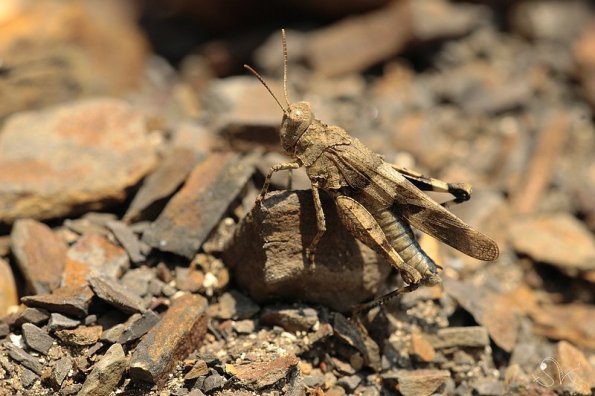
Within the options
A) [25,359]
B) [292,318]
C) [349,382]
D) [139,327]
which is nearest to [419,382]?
[349,382]

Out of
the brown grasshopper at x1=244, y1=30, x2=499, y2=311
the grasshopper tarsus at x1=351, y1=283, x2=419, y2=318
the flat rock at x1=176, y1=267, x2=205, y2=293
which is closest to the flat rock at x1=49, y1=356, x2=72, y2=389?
the flat rock at x1=176, y1=267, x2=205, y2=293

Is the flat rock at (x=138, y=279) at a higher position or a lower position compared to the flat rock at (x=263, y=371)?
higher

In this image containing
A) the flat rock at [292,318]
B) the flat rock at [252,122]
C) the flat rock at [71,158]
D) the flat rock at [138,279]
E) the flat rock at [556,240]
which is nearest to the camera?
the flat rock at [292,318]

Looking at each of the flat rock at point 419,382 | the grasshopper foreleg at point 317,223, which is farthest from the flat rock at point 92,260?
the flat rock at point 419,382

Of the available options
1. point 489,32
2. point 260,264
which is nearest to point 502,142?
point 489,32

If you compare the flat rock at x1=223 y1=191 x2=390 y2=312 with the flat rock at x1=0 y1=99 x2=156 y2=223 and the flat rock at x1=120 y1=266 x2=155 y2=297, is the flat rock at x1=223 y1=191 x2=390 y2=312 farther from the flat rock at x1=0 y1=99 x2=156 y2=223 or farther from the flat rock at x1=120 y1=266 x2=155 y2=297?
the flat rock at x1=0 y1=99 x2=156 y2=223

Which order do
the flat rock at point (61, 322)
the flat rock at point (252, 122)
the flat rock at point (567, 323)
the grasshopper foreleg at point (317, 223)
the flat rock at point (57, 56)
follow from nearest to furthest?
the flat rock at point (61, 322)
the grasshopper foreleg at point (317, 223)
the flat rock at point (567, 323)
the flat rock at point (252, 122)
the flat rock at point (57, 56)

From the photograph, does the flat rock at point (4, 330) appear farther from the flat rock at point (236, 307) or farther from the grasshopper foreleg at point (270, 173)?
the grasshopper foreleg at point (270, 173)
